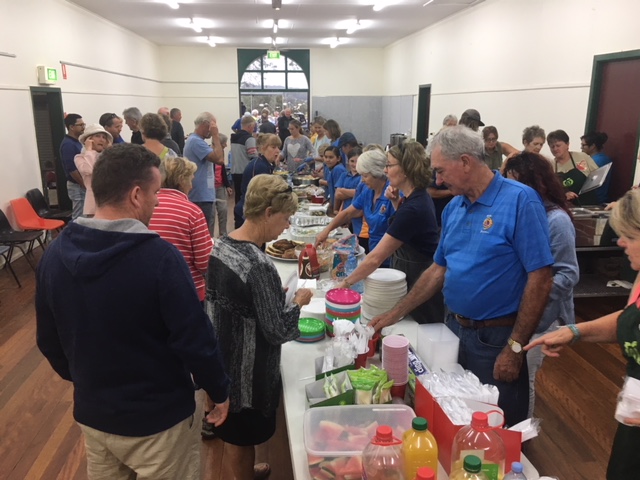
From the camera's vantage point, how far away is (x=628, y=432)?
1.59 meters

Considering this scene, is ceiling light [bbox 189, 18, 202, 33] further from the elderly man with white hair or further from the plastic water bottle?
the plastic water bottle

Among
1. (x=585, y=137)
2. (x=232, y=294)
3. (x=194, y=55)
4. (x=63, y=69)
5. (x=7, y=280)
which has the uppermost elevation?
(x=194, y=55)

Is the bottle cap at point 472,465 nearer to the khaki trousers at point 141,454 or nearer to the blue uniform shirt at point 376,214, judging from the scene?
the khaki trousers at point 141,454

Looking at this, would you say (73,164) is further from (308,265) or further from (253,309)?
(253,309)

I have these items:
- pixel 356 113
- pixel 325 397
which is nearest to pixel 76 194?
pixel 325 397

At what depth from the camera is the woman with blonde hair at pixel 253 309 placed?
5.77ft

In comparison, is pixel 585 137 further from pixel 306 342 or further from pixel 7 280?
pixel 7 280

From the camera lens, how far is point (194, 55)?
47.5 feet

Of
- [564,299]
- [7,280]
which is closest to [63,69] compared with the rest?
[7,280]

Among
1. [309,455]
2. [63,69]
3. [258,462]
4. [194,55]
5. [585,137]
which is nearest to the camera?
[309,455]

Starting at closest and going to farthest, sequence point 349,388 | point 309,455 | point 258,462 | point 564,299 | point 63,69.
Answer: point 309,455
point 349,388
point 564,299
point 258,462
point 63,69

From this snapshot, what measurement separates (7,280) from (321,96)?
1117 cm

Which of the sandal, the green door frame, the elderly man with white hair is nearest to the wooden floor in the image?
the sandal

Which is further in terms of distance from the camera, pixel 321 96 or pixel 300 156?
pixel 321 96
